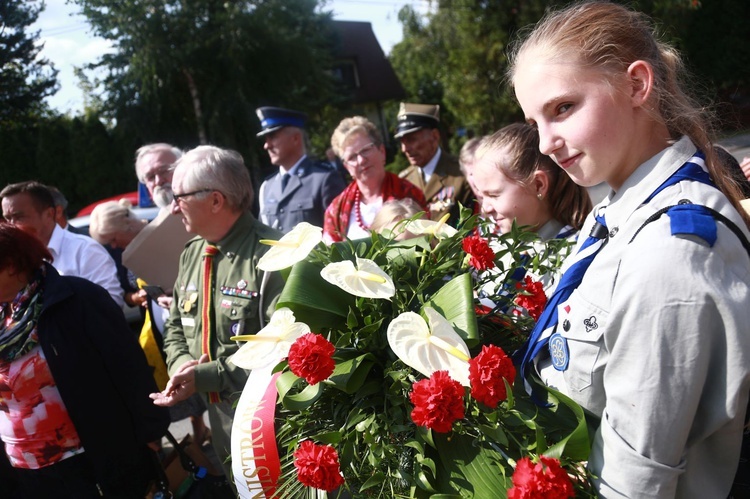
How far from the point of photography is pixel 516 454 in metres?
1.23

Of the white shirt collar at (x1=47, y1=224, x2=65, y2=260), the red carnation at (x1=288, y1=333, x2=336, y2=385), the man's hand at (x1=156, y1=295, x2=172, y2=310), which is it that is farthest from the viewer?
the white shirt collar at (x1=47, y1=224, x2=65, y2=260)

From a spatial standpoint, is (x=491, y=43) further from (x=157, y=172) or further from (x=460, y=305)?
(x=460, y=305)

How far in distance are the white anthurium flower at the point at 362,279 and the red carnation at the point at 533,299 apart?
1.21 ft

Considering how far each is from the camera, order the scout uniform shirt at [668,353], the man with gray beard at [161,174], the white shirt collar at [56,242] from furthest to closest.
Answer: the man with gray beard at [161,174], the white shirt collar at [56,242], the scout uniform shirt at [668,353]

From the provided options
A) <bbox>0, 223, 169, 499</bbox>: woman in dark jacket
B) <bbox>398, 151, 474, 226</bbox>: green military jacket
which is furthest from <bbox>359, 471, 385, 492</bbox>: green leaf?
<bbox>398, 151, 474, 226</bbox>: green military jacket

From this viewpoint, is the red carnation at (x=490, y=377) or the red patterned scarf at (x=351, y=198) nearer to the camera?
the red carnation at (x=490, y=377)

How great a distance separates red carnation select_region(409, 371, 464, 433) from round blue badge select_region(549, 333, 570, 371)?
21 centimetres

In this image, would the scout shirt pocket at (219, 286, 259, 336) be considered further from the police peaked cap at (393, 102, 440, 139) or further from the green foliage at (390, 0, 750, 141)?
the green foliage at (390, 0, 750, 141)

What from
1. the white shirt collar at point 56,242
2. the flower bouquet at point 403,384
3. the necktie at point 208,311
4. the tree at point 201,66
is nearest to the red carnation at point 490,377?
the flower bouquet at point 403,384

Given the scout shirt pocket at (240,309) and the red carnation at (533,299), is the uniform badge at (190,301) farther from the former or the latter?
the red carnation at (533,299)

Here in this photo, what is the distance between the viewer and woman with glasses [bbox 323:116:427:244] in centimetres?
398

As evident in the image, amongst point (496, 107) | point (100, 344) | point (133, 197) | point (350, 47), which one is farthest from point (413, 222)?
point (350, 47)

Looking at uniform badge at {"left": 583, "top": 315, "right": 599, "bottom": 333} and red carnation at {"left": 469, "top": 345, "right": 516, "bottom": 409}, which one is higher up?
uniform badge at {"left": 583, "top": 315, "right": 599, "bottom": 333}

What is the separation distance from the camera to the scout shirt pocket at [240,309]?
2.67 meters
